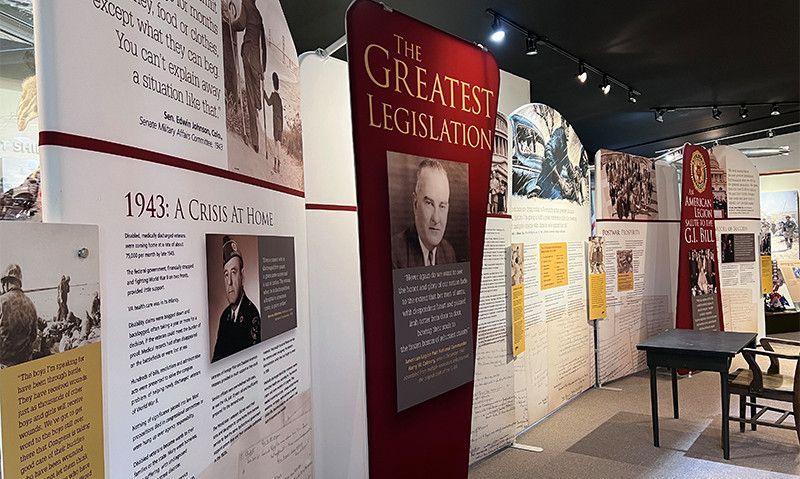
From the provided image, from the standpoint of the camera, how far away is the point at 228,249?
1.75 meters

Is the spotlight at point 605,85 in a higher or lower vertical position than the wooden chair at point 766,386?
higher

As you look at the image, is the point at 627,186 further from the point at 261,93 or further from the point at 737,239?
the point at 261,93

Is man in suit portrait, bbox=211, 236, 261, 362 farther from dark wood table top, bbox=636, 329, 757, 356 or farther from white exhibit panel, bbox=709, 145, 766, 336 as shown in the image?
white exhibit panel, bbox=709, 145, 766, 336

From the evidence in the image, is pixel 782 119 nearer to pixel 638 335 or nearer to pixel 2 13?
pixel 638 335

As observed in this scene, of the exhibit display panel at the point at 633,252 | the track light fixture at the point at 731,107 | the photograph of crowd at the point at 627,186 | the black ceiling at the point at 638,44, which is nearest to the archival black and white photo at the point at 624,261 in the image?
the exhibit display panel at the point at 633,252

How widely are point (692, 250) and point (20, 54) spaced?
6704 millimetres

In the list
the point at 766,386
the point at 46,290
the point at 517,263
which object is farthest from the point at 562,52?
the point at 46,290

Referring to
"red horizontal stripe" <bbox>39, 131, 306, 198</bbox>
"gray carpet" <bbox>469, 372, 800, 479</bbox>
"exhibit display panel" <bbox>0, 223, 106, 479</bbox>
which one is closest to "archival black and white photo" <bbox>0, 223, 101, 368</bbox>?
"exhibit display panel" <bbox>0, 223, 106, 479</bbox>

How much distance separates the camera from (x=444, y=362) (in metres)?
2.54

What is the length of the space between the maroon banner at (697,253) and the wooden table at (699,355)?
173cm

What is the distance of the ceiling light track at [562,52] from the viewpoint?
505 centimetres

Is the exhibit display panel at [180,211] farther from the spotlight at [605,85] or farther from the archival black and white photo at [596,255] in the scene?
the spotlight at [605,85]

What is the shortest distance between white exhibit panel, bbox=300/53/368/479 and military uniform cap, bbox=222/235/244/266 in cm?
130

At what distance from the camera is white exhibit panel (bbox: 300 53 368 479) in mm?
3113
